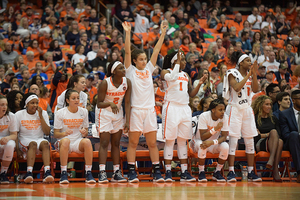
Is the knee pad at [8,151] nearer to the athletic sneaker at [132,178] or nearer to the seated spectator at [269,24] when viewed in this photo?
the athletic sneaker at [132,178]

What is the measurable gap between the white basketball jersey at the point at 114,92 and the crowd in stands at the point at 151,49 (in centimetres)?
116

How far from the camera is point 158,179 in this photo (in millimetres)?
6379

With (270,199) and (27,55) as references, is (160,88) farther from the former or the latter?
(270,199)

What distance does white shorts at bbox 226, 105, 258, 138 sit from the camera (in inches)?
272

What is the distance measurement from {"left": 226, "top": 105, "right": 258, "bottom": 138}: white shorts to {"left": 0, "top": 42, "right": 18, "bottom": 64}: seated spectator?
8325mm

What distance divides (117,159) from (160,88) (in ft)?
13.7

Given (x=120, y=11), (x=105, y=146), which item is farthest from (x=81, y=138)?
(x=120, y=11)

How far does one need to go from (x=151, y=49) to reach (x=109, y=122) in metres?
7.35

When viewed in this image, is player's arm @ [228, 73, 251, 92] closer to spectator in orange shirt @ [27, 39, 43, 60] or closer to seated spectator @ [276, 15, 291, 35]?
spectator in orange shirt @ [27, 39, 43, 60]

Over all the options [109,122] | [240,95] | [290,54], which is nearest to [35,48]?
[109,122]

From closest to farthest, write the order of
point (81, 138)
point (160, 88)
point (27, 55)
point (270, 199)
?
1. point (270, 199)
2. point (81, 138)
3. point (160, 88)
4. point (27, 55)

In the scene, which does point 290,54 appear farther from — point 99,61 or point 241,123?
point 241,123

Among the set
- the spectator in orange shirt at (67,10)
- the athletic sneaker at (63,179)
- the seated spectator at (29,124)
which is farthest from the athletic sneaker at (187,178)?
the spectator in orange shirt at (67,10)

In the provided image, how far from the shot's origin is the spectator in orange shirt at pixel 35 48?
13172 mm
